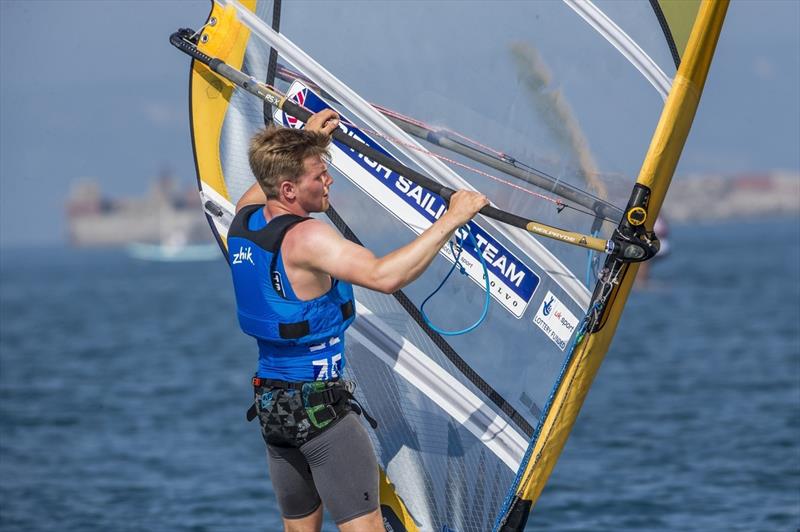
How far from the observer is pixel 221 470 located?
10.6m

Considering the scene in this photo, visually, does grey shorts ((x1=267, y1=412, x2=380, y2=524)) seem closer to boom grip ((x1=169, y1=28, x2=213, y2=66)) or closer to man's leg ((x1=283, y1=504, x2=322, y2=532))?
man's leg ((x1=283, y1=504, x2=322, y2=532))

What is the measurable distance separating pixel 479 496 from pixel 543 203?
1.20 m

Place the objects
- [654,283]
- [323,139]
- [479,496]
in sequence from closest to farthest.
→ [323,139], [479,496], [654,283]

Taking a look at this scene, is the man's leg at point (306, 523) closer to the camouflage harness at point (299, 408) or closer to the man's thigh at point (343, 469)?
the man's thigh at point (343, 469)

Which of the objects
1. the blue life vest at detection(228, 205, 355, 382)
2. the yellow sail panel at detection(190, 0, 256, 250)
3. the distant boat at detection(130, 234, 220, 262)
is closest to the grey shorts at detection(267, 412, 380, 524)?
the blue life vest at detection(228, 205, 355, 382)

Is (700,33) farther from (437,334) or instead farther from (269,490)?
(269,490)

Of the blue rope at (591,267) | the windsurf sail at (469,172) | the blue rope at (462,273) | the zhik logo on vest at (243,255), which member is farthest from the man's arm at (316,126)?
the blue rope at (591,267)

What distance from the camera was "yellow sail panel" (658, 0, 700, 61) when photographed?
13.6 feet

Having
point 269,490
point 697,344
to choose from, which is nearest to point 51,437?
point 269,490

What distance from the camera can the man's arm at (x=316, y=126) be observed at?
4.30m

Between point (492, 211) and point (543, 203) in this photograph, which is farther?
point (543, 203)

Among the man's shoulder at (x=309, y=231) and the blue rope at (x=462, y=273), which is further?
the blue rope at (x=462, y=273)

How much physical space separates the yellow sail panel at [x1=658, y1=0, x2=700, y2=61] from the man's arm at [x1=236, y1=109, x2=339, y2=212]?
1284 mm

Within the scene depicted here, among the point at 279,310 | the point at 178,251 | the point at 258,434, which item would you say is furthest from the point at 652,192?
the point at 178,251
